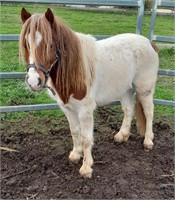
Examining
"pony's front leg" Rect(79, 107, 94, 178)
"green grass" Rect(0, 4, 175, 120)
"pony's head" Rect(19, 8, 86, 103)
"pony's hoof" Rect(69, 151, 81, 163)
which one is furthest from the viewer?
"green grass" Rect(0, 4, 175, 120)

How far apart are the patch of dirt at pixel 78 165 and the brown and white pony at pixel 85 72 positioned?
0.16 meters

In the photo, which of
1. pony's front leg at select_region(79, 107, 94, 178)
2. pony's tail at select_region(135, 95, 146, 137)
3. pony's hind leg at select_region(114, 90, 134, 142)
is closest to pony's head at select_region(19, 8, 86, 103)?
pony's front leg at select_region(79, 107, 94, 178)

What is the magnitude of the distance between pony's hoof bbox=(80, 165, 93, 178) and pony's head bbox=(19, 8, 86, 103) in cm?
77

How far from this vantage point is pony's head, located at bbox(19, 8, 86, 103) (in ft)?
9.45

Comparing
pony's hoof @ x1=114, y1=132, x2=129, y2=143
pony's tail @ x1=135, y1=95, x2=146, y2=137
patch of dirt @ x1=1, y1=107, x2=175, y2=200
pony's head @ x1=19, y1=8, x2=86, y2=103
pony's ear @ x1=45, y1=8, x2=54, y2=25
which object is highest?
pony's ear @ x1=45, y1=8, x2=54, y2=25

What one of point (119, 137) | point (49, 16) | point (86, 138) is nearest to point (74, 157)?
point (86, 138)

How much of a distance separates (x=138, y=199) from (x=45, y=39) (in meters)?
1.75

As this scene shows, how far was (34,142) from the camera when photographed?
168 inches

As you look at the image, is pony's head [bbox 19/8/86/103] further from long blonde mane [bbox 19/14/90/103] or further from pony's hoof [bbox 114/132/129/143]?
pony's hoof [bbox 114/132/129/143]

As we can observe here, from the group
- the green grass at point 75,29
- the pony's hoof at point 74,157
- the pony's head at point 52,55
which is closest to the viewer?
the pony's head at point 52,55

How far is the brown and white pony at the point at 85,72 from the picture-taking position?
291 centimetres

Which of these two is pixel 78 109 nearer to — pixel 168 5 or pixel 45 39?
pixel 45 39

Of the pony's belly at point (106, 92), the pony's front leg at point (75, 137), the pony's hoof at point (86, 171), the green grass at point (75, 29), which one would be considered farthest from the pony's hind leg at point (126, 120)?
the green grass at point (75, 29)

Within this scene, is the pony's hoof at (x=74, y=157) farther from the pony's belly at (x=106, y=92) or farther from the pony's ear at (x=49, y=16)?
the pony's ear at (x=49, y=16)
